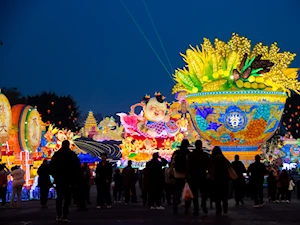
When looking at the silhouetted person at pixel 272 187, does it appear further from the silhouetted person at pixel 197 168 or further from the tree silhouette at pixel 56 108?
the tree silhouette at pixel 56 108

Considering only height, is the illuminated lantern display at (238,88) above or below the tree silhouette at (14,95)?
below

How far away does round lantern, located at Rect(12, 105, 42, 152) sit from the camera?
29078 mm

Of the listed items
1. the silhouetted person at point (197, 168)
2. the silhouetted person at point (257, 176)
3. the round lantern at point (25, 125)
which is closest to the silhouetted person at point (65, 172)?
the silhouetted person at point (197, 168)

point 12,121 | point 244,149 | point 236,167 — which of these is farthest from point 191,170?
point 244,149

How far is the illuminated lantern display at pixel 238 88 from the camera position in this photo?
3112 centimetres

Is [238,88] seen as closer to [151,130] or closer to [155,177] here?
[155,177]

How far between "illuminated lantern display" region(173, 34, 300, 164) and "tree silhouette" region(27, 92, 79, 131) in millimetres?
47108

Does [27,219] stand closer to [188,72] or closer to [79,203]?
[79,203]

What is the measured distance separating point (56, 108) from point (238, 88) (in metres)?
51.5

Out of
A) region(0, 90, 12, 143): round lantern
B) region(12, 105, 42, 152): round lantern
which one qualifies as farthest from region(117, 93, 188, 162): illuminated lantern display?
region(0, 90, 12, 143): round lantern

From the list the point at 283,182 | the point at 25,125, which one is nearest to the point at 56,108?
the point at 25,125

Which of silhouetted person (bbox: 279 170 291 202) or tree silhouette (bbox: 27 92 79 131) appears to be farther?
tree silhouette (bbox: 27 92 79 131)

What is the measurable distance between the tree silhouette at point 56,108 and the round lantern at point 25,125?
154ft

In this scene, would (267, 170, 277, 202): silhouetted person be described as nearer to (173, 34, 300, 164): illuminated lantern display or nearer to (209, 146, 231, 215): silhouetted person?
(209, 146, 231, 215): silhouetted person
